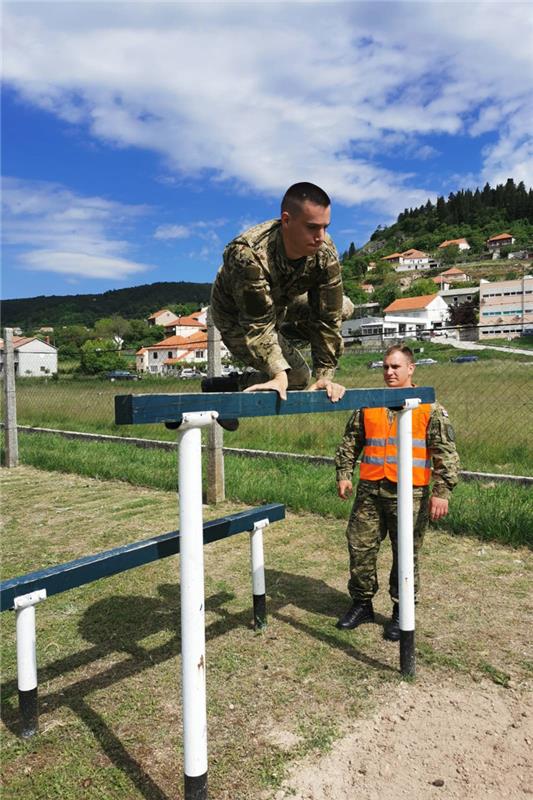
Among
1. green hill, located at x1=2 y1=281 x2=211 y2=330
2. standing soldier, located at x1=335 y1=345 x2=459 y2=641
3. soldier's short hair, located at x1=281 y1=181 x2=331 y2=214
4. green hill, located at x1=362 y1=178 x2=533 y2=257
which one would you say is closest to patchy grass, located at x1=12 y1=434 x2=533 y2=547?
standing soldier, located at x1=335 y1=345 x2=459 y2=641

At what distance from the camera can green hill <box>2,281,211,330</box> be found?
5413 inches

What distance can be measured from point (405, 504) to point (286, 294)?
127cm

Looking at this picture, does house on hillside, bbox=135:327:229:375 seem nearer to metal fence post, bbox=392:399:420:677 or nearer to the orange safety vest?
the orange safety vest

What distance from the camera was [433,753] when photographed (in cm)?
235

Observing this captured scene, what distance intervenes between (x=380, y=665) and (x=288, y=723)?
2.45 feet

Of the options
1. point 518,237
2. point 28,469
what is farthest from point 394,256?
point 28,469

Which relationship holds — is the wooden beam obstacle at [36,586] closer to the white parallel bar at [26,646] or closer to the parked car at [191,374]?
the white parallel bar at [26,646]

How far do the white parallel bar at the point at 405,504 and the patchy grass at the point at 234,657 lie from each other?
38 cm

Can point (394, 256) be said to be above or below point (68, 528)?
above

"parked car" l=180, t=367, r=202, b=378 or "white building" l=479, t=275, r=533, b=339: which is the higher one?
"white building" l=479, t=275, r=533, b=339

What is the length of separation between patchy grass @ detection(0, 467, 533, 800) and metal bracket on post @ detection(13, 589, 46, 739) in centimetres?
9

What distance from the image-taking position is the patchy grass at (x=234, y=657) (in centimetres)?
232

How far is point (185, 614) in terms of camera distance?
75.9 inches

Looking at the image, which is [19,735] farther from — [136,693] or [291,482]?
[291,482]
